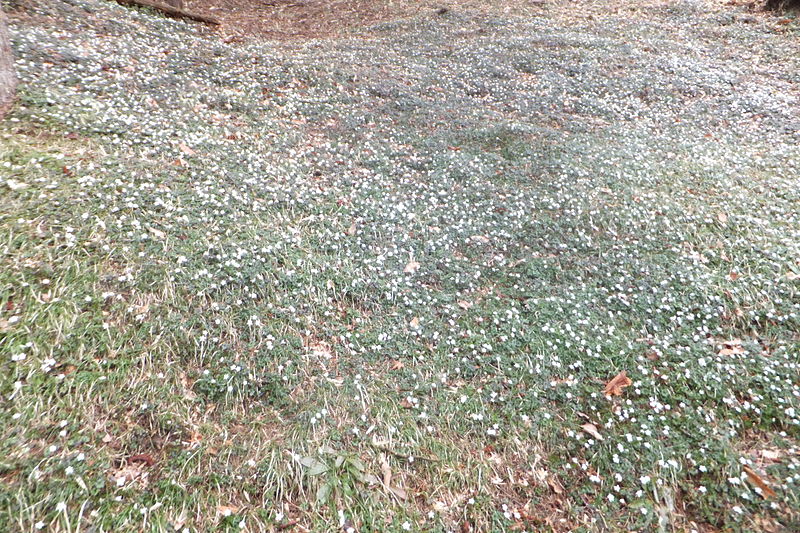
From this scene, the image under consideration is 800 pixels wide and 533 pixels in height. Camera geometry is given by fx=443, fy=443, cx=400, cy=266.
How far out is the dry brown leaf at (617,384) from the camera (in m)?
4.17

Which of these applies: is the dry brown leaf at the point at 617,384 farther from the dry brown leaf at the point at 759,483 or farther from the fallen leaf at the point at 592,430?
the dry brown leaf at the point at 759,483

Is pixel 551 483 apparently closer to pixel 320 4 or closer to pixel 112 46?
pixel 112 46

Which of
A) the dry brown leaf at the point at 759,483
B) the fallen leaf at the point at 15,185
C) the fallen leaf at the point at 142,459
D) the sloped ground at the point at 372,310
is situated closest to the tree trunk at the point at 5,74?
the sloped ground at the point at 372,310

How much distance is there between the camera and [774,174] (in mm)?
7156

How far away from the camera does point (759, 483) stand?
3.41m

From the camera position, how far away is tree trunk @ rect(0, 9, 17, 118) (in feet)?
18.7

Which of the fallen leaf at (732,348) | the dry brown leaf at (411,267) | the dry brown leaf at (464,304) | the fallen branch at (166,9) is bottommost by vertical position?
the dry brown leaf at (464,304)

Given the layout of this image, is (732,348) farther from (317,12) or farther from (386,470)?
(317,12)

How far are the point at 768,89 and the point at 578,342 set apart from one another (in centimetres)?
963

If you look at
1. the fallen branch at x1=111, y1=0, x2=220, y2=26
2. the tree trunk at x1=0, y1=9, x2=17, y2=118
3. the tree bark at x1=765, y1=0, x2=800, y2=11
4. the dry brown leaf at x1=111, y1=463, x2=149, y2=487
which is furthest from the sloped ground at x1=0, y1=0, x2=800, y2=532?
the tree bark at x1=765, y1=0, x2=800, y2=11

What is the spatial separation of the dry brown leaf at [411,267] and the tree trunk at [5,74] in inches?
215

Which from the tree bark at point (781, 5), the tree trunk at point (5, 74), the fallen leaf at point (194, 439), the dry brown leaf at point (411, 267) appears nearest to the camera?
the fallen leaf at point (194, 439)

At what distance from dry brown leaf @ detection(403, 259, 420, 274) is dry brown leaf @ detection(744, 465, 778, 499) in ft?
11.7

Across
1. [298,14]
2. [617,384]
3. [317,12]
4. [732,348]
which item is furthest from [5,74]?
[317,12]
